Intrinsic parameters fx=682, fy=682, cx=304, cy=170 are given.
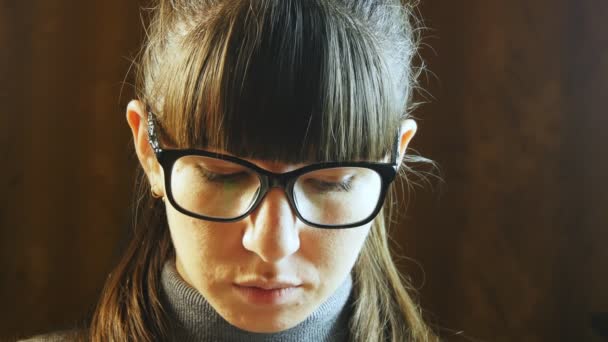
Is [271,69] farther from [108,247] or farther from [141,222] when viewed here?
[108,247]

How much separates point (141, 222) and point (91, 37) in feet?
1.35

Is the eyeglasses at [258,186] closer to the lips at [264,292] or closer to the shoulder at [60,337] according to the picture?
the lips at [264,292]

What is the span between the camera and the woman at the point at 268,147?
0.74 meters

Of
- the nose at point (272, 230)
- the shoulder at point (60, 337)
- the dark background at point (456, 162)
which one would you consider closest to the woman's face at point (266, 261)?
the nose at point (272, 230)

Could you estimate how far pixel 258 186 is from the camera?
0.75m

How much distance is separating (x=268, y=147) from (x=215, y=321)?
0.86 ft

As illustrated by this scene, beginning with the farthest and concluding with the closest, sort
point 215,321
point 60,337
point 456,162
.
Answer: point 456,162
point 60,337
point 215,321

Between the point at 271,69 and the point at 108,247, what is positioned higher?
the point at 271,69

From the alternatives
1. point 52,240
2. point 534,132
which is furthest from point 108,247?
point 534,132

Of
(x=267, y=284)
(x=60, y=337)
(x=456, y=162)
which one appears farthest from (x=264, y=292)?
(x=456, y=162)

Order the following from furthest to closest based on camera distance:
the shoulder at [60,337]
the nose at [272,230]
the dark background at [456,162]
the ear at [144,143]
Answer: the dark background at [456,162] → the shoulder at [60,337] → the ear at [144,143] → the nose at [272,230]

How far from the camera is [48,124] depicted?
4.09ft

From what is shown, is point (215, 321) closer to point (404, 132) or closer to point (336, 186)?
point (336, 186)

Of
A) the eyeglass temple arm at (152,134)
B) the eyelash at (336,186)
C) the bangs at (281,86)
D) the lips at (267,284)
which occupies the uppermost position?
the bangs at (281,86)
